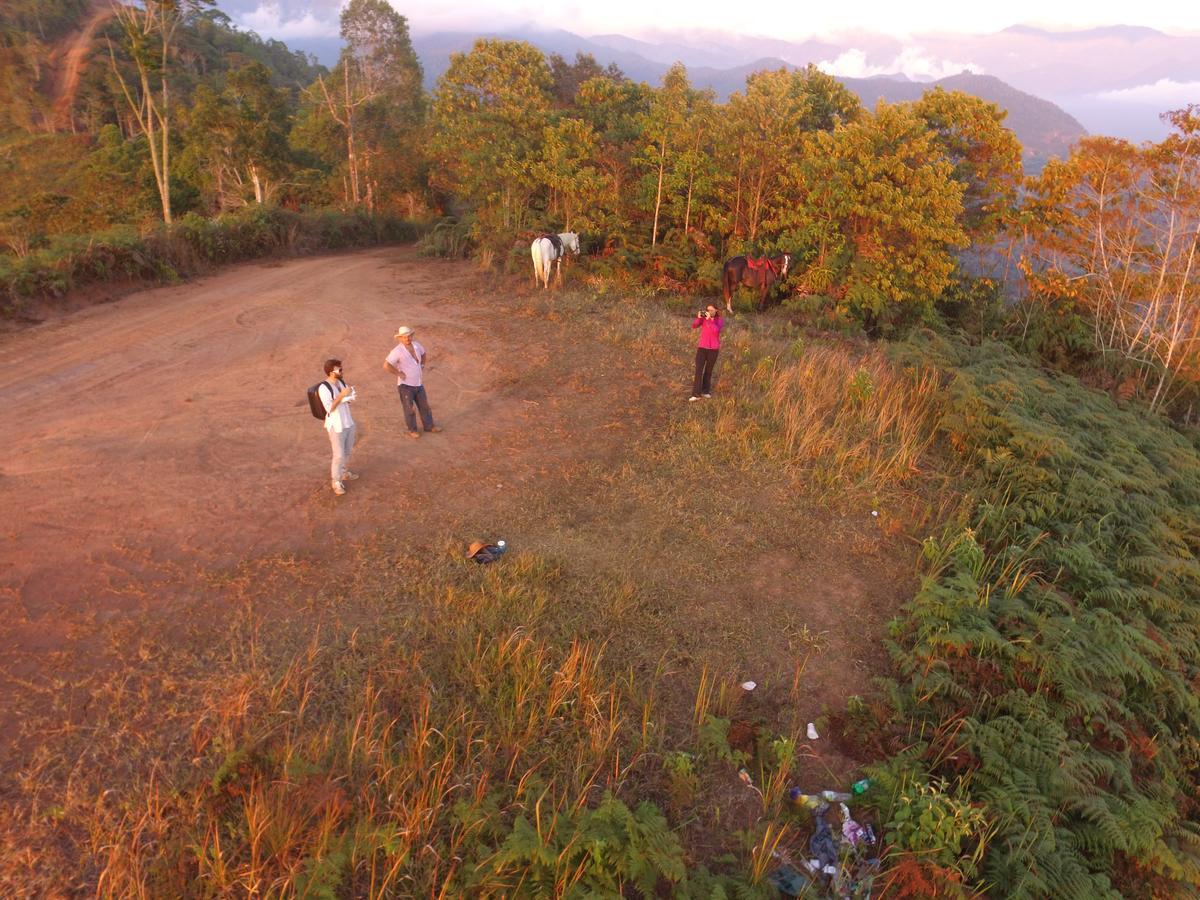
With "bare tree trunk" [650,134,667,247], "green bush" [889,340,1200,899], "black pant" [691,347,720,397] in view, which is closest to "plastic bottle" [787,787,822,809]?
"green bush" [889,340,1200,899]

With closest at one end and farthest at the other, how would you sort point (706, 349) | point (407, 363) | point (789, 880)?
point (789, 880)
point (407, 363)
point (706, 349)

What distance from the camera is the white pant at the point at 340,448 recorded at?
20.8ft

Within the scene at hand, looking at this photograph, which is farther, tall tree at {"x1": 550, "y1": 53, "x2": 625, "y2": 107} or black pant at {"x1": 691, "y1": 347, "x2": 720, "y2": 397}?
tall tree at {"x1": 550, "y1": 53, "x2": 625, "y2": 107}

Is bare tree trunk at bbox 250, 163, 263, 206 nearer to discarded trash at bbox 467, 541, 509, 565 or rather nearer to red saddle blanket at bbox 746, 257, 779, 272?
red saddle blanket at bbox 746, 257, 779, 272

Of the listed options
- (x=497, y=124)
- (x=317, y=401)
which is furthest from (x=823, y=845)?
(x=497, y=124)

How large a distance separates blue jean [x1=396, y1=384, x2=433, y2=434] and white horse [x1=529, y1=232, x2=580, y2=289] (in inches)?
289

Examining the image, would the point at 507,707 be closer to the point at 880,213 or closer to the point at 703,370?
the point at 703,370

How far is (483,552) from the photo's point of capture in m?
5.83

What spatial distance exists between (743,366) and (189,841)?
894 centimetres

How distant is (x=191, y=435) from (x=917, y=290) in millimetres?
14470

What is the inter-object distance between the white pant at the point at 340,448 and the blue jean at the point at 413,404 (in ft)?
4.19

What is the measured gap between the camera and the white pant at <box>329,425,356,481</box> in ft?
20.8

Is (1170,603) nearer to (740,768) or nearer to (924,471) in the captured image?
(924,471)

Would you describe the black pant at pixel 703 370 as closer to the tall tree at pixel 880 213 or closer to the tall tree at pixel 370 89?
the tall tree at pixel 880 213
